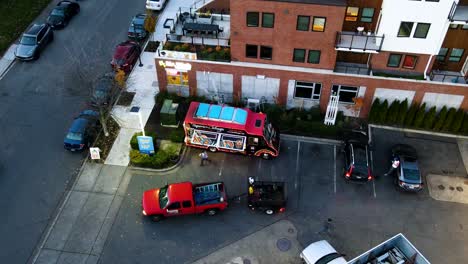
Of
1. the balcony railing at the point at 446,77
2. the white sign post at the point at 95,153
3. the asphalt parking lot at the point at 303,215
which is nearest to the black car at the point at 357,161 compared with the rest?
the asphalt parking lot at the point at 303,215

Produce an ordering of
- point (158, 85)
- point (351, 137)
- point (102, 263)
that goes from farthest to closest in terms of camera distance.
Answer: point (158, 85) < point (351, 137) < point (102, 263)

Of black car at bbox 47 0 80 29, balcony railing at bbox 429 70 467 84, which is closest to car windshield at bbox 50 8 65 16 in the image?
black car at bbox 47 0 80 29

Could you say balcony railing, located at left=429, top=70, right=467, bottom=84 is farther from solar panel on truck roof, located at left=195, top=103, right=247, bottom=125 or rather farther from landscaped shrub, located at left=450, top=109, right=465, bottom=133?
solar panel on truck roof, located at left=195, top=103, right=247, bottom=125

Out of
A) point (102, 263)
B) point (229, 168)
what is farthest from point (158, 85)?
point (102, 263)

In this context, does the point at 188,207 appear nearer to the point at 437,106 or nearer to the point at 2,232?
the point at 2,232

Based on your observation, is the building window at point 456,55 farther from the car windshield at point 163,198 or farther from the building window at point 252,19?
the car windshield at point 163,198
